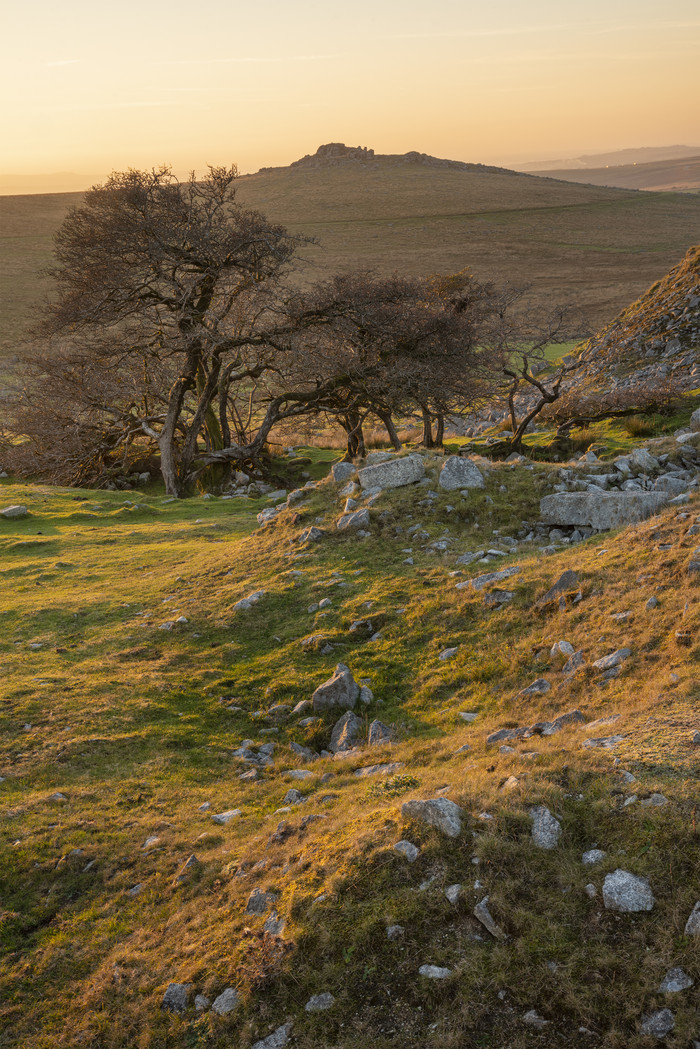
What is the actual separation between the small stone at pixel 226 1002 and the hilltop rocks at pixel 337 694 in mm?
3822

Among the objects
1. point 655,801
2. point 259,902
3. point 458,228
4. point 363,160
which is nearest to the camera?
point 655,801

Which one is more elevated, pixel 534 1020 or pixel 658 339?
pixel 658 339

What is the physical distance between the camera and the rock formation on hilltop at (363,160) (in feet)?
505

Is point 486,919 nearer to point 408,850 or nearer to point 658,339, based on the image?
point 408,850

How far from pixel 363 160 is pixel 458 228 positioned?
2741 inches

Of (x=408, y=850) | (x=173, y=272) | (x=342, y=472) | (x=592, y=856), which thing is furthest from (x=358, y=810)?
(x=173, y=272)

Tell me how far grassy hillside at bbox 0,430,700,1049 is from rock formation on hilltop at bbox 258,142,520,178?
16054 centimetres

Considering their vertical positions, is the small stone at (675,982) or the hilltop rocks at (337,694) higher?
the small stone at (675,982)

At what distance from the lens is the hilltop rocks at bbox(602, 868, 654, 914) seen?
3896mm

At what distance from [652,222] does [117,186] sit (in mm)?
104876

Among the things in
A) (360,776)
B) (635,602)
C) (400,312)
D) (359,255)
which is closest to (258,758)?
(360,776)

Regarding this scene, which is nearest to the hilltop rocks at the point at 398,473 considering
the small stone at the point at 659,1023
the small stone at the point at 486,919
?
the small stone at the point at 486,919

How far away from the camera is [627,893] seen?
155 inches

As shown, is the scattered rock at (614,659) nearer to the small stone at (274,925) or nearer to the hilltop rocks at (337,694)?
the hilltop rocks at (337,694)
